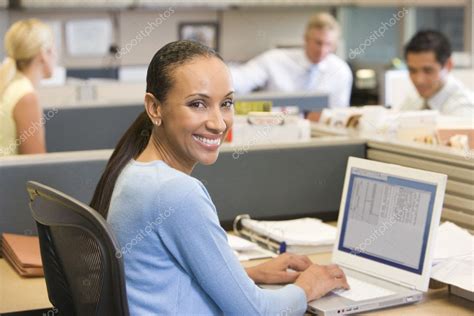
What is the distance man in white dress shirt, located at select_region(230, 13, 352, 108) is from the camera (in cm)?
538

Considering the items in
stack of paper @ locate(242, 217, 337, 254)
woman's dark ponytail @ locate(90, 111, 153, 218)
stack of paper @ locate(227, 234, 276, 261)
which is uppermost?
woman's dark ponytail @ locate(90, 111, 153, 218)

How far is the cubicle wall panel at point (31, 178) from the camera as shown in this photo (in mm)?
2510

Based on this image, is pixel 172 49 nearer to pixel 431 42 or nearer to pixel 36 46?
pixel 36 46

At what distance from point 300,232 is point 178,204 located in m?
0.98

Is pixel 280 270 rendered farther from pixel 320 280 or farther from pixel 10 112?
pixel 10 112

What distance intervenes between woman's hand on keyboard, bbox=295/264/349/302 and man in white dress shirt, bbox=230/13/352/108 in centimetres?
329

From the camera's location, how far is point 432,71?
4137mm

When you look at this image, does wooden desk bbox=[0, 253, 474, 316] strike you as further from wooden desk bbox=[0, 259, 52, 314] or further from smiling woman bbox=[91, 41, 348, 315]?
smiling woman bbox=[91, 41, 348, 315]

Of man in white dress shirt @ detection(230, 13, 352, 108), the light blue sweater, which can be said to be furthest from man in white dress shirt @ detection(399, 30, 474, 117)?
the light blue sweater

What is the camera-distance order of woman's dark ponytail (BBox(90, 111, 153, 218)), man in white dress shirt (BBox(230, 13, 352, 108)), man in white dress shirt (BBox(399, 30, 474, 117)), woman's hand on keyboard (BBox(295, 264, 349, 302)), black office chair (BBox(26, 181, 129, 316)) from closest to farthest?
black office chair (BBox(26, 181, 129, 316)) → woman's dark ponytail (BBox(90, 111, 153, 218)) → woman's hand on keyboard (BBox(295, 264, 349, 302)) → man in white dress shirt (BBox(399, 30, 474, 117)) → man in white dress shirt (BBox(230, 13, 352, 108))

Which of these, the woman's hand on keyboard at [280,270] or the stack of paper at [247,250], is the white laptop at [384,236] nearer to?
the woman's hand on keyboard at [280,270]

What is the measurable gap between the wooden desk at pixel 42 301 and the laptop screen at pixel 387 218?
0.10m

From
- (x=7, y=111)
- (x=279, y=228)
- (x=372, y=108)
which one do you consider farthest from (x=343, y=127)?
(x=7, y=111)

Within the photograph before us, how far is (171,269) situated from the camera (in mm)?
1775
